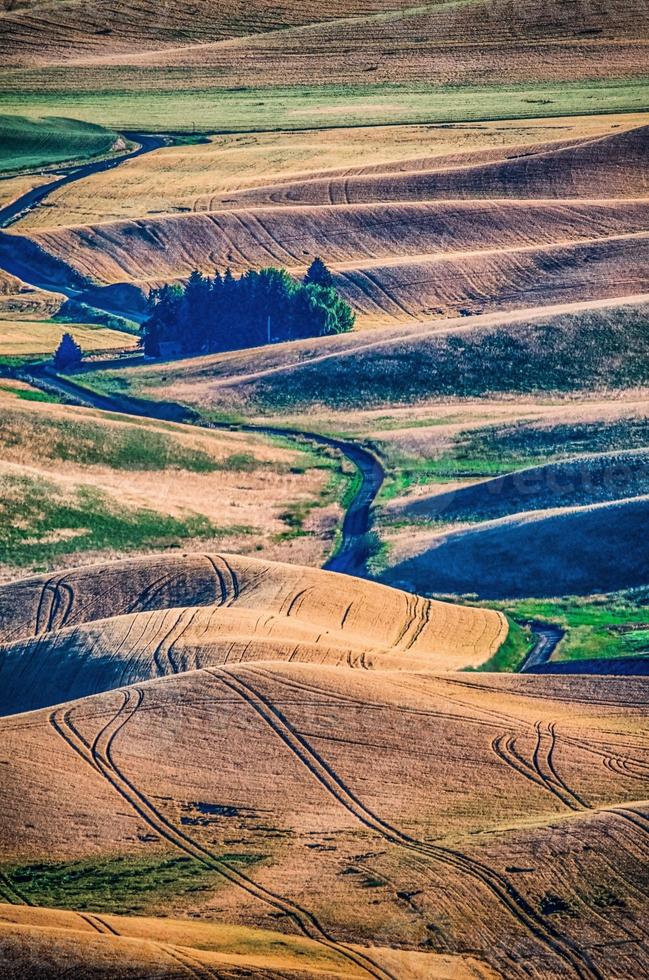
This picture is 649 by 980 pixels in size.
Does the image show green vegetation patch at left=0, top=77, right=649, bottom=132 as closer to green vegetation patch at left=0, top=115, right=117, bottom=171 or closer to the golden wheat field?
the golden wheat field

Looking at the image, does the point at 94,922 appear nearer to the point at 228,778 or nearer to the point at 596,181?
the point at 228,778

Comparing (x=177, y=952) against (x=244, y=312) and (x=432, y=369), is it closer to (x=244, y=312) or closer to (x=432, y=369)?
→ (x=432, y=369)

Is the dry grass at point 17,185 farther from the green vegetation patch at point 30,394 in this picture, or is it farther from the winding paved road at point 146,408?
the green vegetation patch at point 30,394

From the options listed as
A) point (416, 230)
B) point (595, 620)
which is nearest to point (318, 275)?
point (416, 230)

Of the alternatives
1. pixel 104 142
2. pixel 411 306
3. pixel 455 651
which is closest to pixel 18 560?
pixel 455 651

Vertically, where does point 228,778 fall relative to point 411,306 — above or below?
below

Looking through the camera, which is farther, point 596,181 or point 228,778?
point 596,181

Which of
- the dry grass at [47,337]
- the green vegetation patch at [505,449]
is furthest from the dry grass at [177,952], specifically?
the dry grass at [47,337]
